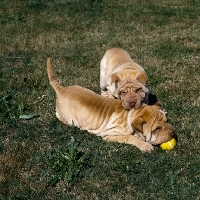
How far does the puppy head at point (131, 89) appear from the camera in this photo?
543 cm

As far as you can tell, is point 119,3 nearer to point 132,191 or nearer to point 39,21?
point 39,21

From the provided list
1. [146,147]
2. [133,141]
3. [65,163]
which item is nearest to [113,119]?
[133,141]

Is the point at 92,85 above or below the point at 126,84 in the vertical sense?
below

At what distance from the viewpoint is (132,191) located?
445 cm

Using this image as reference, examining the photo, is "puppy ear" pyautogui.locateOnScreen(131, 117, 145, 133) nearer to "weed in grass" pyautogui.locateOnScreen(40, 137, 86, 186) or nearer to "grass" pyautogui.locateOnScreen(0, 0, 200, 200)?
"grass" pyautogui.locateOnScreen(0, 0, 200, 200)

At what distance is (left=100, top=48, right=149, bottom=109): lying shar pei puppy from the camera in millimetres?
5520

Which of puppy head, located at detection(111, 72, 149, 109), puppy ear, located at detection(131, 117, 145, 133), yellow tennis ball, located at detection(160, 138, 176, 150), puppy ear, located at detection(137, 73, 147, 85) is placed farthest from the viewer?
puppy ear, located at detection(137, 73, 147, 85)

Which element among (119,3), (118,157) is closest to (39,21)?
(119,3)

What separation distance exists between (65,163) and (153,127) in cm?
127

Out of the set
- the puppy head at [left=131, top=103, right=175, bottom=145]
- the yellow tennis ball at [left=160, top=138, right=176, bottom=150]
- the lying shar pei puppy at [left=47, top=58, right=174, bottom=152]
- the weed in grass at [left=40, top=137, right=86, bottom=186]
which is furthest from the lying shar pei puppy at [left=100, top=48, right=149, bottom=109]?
the weed in grass at [left=40, top=137, right=86, bottom=186]

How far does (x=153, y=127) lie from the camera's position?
495 cm

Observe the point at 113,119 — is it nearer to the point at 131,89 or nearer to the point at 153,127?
the point at 131,89

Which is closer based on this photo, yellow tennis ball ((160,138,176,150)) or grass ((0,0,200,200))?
grass ((0,0,200,200))

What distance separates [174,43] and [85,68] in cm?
251
